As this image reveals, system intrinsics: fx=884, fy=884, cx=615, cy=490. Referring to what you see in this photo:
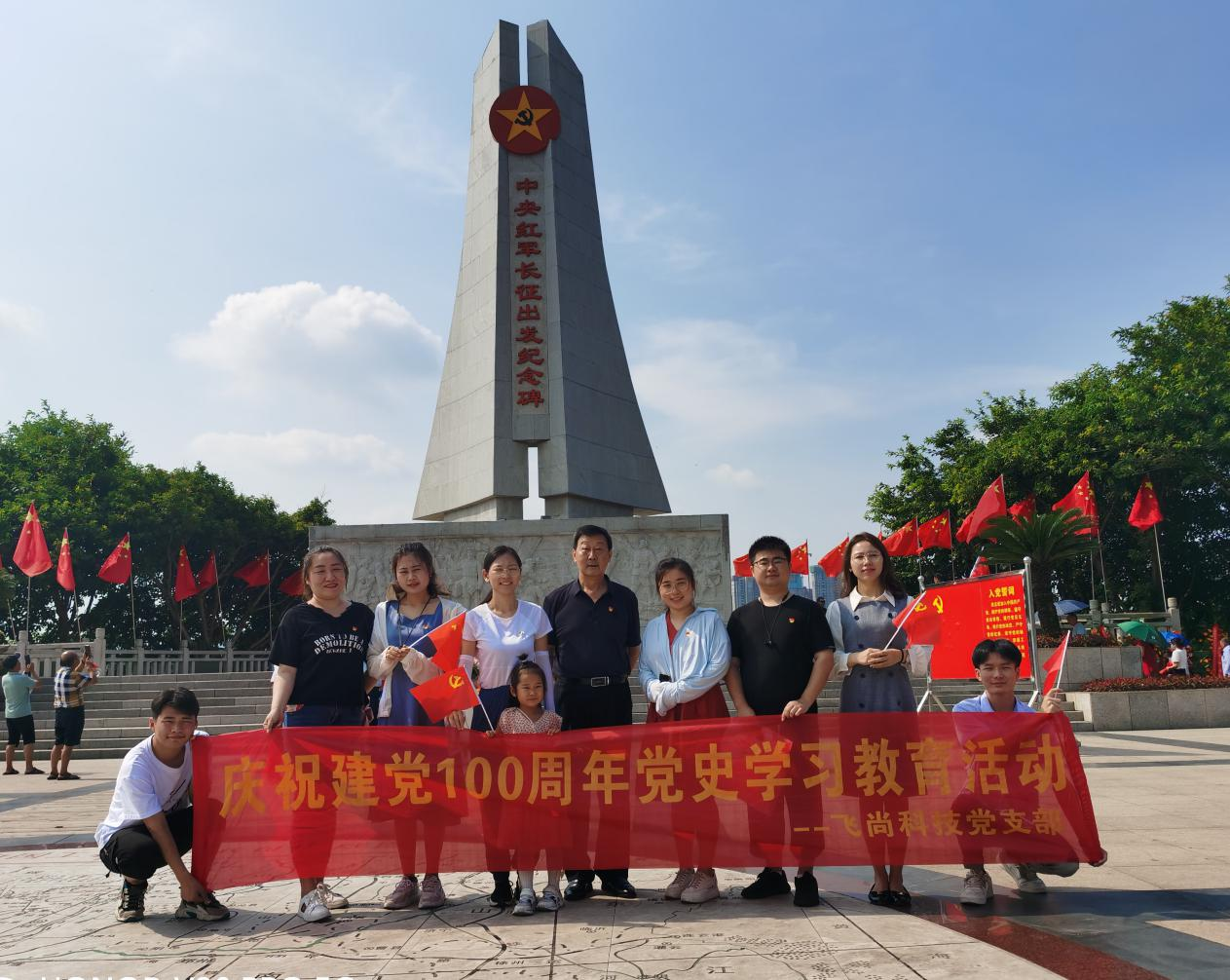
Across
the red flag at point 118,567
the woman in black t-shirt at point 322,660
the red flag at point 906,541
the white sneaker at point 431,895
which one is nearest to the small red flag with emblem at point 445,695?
the woman in black t-shirt at point 322,660

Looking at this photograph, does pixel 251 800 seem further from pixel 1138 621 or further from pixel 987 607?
pixel 1138 621

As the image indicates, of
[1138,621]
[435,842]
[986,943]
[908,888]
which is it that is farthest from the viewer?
[1138,621]

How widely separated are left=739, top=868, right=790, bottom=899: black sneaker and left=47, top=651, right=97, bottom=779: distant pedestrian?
7823mm

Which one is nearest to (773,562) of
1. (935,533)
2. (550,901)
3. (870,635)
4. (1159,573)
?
(870,635)

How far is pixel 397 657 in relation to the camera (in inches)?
149

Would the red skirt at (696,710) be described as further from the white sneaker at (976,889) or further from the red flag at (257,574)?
the red flag at (257,574)

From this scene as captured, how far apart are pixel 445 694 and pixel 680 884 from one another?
49.6 inches

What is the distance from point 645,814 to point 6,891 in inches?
115

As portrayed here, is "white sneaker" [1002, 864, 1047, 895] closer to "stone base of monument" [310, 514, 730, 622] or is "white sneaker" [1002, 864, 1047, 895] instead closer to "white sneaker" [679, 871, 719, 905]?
"white sneaker" [679, 871, 719, 905]

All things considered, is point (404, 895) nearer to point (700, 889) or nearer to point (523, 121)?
point (700, 889)

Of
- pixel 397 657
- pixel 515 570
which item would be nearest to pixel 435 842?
pixel 397 657

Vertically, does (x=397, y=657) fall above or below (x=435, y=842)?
above

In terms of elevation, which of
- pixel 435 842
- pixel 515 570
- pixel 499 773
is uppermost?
pixel 515 570

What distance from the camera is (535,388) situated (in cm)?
1534
